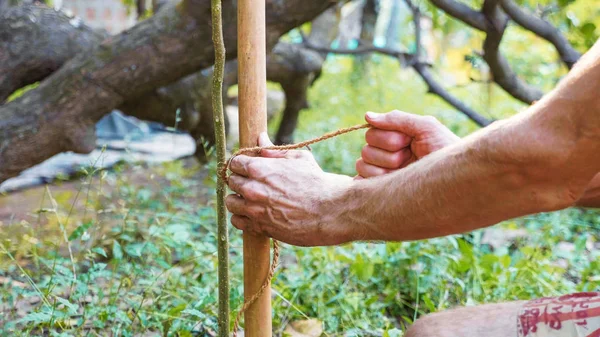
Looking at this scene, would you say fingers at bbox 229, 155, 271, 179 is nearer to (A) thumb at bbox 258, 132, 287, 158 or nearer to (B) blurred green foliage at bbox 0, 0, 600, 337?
(A) thumb at bbox 258, 132, 287, 158

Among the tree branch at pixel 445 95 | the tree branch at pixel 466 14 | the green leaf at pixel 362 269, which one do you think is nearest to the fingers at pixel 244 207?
the green leaf at pixel 362 269

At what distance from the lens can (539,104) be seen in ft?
4.11

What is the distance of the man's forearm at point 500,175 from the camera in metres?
1.20

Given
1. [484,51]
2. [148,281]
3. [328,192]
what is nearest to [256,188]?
[328,192]

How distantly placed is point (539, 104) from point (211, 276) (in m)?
1.55

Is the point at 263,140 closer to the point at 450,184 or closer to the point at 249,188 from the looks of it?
the point at 249,188

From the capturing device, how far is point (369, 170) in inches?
72.0

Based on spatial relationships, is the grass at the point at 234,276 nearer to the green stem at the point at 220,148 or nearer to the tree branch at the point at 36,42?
the green stem at the point at 220,148

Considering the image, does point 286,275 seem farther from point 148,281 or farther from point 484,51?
point 484,51

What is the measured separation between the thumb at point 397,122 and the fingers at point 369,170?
0.37ft

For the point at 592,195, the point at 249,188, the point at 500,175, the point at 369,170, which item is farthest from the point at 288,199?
the point at 592,195

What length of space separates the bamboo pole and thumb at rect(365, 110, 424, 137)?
0.32 meters

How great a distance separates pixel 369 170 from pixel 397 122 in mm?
153

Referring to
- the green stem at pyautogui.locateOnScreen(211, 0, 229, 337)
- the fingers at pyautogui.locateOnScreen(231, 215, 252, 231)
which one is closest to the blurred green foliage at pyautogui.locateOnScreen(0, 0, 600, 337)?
the green stem at pyautogui.locateOnScreen(211, 0, 229, 337)
